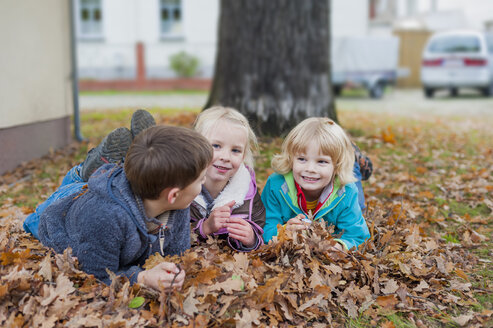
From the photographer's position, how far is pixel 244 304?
2.78 meters

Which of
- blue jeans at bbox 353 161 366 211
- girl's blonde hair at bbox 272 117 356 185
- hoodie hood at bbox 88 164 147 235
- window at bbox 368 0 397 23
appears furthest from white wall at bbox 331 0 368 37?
hoodie hood at bbox 88 164 147 235

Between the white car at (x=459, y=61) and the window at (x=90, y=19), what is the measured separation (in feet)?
44.5

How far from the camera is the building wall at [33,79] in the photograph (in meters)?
5.67

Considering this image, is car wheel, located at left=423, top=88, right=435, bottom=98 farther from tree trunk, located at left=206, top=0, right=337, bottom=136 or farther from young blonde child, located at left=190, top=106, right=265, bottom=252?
young blonde child, located at left=190, top=106, right=265, bottom=252

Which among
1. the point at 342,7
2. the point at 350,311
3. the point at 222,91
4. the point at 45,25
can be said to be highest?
the point at 342,7

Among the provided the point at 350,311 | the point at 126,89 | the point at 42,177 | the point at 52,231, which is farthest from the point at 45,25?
the point at 126,89

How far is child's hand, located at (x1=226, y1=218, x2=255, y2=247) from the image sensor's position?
3.37m

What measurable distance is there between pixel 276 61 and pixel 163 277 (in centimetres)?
447

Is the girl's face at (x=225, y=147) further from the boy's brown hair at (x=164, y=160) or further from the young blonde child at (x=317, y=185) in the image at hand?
the boy's brown hair at (x=164, y=160)

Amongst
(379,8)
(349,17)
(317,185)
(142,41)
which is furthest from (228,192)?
(379,8)

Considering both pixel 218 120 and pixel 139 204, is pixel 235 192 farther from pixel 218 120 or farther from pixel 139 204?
pixel 139 204

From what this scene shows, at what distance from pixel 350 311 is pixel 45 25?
5.55 m

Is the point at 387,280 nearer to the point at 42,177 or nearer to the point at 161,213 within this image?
the point at 161,213

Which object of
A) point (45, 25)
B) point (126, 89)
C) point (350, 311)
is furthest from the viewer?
point (126, 89)
